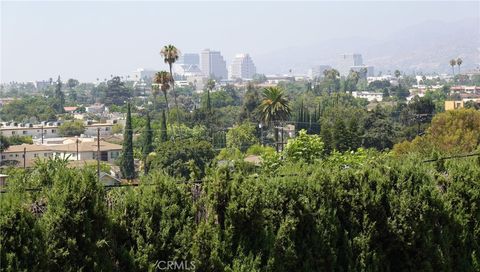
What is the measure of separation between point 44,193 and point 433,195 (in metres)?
4.76

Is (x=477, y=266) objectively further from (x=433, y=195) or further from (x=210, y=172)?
(x=210, y=172)

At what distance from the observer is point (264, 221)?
26.7ft

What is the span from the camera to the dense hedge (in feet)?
23.3

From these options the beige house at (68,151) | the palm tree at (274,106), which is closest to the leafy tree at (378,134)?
the palm tree at (274,106)

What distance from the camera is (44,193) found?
291 inches

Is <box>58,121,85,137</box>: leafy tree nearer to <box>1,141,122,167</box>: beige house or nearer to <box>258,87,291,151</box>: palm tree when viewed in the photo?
<box>1,141,122,167</box>: beige house

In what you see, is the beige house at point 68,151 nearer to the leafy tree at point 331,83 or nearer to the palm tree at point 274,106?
the palm tree at point 274,106

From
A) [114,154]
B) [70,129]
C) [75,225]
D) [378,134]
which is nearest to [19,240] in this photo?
[75,225]

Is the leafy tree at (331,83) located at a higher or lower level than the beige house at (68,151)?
→ higher

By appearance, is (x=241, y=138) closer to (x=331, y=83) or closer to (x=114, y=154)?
(x=114, y=154)

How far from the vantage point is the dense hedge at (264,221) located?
7.10 metres

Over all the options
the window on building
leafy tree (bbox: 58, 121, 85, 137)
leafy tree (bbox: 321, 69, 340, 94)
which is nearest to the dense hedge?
the window on building

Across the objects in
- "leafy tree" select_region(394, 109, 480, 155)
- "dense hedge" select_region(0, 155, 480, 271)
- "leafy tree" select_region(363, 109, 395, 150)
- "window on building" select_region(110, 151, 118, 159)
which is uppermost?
"dense hedge" select_region(0, 155, 480, 271)

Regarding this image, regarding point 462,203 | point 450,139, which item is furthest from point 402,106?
point 462,203
